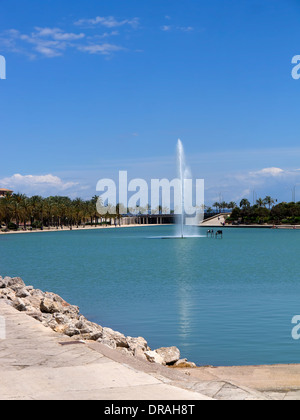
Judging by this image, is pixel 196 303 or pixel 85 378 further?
pixel 196 303

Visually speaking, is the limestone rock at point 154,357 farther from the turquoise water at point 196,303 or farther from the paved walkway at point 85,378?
the turquoise water at point 196,303

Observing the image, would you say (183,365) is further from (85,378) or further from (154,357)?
(85,378)

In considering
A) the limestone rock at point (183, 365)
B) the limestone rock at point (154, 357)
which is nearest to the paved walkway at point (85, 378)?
the limestone rock at point (154, 357)

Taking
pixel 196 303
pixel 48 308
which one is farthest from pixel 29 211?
pixel 48 308

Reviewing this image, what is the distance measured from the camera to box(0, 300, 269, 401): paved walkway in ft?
26.7

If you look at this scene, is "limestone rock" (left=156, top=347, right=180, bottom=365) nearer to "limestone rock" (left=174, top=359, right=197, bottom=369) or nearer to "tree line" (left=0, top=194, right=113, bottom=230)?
"limestone rock" (left=174, top=359, right=197, bottom=369)

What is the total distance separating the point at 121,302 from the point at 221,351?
1216 cm

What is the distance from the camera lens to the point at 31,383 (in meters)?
8.76

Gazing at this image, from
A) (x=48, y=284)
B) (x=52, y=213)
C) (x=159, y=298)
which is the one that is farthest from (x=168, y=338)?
(x=52, y=213)

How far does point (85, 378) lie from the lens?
9031mm

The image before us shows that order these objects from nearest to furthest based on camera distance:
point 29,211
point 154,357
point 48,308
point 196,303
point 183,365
Answer: point 154,357
point 183,365
point 48,308
point 196,303
point 29,211

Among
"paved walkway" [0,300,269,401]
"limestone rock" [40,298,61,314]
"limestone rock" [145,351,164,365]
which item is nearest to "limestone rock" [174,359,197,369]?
"limestone rock" [145,351,164,365]
